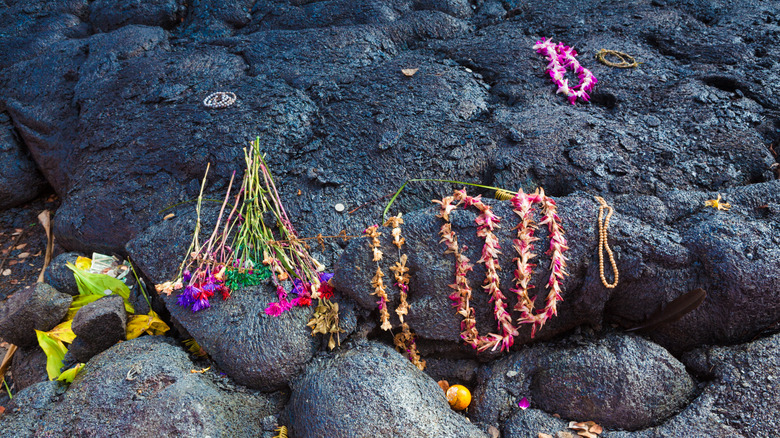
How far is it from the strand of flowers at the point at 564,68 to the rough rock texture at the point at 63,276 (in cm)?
381

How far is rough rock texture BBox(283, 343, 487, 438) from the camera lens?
7.57 ft

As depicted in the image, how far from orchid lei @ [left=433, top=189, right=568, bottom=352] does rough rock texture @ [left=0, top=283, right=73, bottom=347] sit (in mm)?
2550

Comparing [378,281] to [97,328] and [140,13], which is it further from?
[140,13]

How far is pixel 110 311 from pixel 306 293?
3.71 feet

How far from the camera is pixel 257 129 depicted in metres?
3.64

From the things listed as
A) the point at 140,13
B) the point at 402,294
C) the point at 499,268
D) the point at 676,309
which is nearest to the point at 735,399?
the point at 676,309

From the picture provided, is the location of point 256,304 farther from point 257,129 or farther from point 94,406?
point 257,129

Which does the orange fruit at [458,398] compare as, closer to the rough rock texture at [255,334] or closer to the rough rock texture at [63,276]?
the rough rock texture at [255,334]

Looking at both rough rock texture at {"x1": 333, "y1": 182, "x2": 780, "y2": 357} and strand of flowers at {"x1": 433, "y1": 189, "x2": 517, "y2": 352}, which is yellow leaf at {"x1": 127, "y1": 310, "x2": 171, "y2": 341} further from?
strand of flowers at {"x1": 433, "y1": 189, "x2": 517, "y2": 352}

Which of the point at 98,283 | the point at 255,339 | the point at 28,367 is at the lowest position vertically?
the point at 28,367

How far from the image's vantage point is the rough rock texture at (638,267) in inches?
100

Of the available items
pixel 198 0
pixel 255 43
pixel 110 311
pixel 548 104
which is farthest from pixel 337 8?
pixel 110 311

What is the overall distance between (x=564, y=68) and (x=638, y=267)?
6.56 ft

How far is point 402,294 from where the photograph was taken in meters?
2.72
